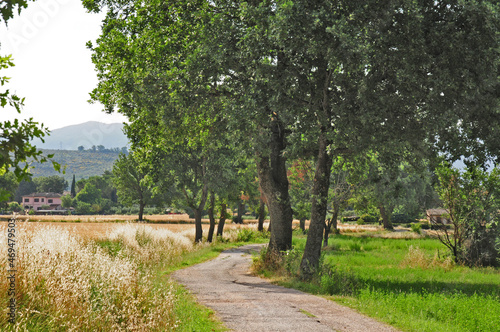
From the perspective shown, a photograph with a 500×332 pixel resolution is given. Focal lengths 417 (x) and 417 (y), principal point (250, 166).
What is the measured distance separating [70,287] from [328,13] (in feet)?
33.7

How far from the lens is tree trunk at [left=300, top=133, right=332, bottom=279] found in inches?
624

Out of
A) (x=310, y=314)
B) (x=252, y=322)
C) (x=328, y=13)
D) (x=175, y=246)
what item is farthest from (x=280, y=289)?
(x=175, y=246)

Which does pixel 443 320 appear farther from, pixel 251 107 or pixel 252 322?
pixel 251 107

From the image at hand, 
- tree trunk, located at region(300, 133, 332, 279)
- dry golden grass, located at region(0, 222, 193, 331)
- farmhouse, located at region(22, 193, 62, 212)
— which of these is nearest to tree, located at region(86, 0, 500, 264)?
tree trunk, located at region(300, 133, 332, 279)

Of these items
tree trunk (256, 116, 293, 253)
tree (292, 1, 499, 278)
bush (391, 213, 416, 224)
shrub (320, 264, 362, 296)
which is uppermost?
tree (292, 1, 499, 278)

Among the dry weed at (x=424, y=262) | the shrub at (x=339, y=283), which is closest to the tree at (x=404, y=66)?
the shrub at (x=339, y=283)

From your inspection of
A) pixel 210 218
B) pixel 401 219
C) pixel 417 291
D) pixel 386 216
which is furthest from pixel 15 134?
pixel 401 219

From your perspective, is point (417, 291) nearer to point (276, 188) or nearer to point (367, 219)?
point (276, 188)

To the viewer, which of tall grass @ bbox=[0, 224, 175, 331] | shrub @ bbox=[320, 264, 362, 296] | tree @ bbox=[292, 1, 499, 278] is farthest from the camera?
shrub @ bbox=[320, 264, 362, 296]

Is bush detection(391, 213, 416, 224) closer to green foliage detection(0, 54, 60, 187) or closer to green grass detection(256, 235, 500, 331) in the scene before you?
green grass detection(256, 235, 500, 331)

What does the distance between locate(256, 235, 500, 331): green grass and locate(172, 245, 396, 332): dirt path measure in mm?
728

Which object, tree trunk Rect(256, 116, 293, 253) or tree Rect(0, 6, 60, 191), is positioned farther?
tree trunk Rect(256, 116, 293, 253)

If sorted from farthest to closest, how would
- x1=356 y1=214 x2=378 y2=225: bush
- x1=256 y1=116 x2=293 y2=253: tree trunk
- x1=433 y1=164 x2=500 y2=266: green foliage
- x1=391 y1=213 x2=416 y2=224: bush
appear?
x1=391 y1=213 x2=416 y2=224: bush < x1=356 y1=214 x2=378 y2=225: bush < x1=433 y1=164 x2=500 y2=266: green foliage < x1=256 y1=116 x2=293 y2=253: tree trunk

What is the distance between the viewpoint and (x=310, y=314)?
1013 centimetres
